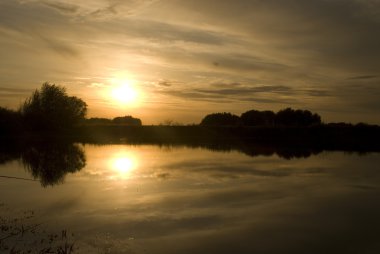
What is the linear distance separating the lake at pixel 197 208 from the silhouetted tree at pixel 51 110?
165 feet

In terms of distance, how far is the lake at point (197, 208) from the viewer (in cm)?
1208

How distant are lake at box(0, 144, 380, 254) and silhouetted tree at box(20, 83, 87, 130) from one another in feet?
165

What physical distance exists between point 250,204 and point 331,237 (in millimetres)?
4980

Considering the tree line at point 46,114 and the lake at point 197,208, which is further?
the tree line at point 46,114

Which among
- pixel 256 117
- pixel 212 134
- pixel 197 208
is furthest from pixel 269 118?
pixel 197 208

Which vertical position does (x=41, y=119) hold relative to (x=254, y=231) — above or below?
above

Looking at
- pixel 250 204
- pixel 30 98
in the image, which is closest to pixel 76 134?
pixel 30 98

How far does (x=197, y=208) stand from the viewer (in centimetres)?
1659

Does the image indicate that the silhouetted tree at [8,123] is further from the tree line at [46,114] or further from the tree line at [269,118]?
the tree line at [269,118]

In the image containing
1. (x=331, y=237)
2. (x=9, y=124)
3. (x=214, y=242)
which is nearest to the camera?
(x=214, y=242)

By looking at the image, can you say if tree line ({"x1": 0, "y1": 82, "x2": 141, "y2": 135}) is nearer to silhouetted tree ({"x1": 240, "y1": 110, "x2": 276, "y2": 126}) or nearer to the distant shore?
the distant shore

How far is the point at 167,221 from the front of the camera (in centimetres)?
1438

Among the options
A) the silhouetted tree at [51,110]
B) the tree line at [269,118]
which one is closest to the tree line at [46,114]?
the silhouetted tree at [51,110]

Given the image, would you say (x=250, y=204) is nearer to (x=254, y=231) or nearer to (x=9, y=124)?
(x=254, y=231)
